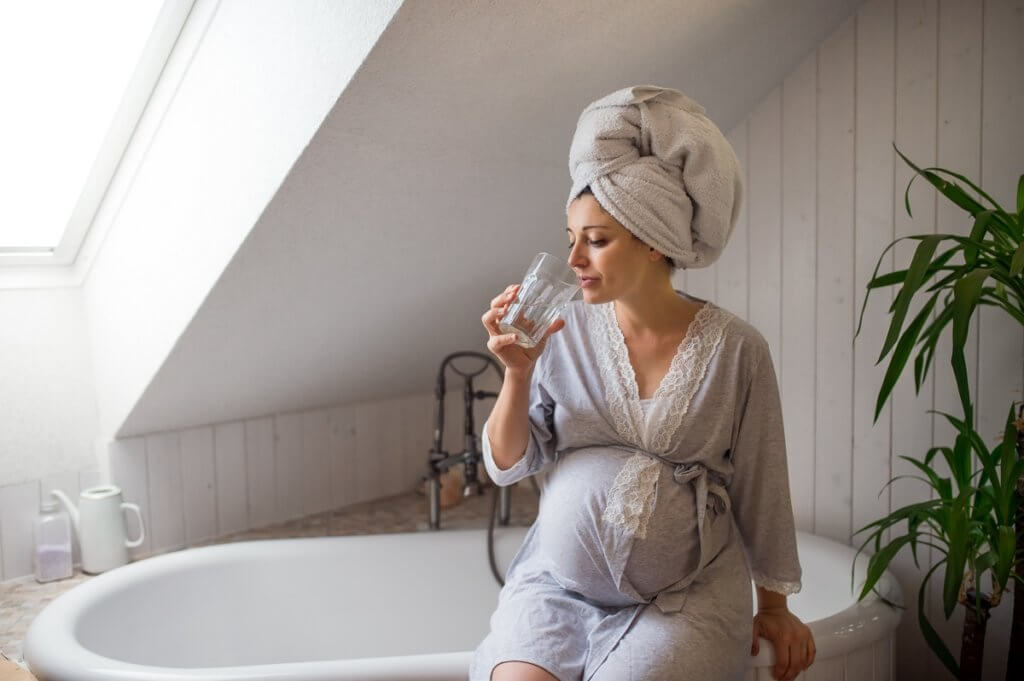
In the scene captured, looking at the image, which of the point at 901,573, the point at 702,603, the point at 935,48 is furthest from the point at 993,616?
the point at 935,48

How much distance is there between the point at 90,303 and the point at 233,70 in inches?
35.1

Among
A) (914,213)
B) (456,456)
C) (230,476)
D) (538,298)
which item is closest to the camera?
(538,298)

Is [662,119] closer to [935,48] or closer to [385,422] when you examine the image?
[935,48]

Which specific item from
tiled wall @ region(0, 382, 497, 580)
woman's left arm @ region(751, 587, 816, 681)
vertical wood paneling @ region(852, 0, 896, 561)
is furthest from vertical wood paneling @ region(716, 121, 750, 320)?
woman's left arm @ region(751, 587, 816, 681)

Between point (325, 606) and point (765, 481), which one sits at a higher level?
point (765, 481)

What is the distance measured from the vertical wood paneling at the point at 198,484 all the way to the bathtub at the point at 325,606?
34cm

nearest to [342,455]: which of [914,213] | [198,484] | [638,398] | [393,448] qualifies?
[393,448]

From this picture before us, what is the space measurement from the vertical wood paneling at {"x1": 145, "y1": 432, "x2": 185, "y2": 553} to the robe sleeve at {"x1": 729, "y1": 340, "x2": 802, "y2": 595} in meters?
1.61

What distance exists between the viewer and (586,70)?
6.39 feet

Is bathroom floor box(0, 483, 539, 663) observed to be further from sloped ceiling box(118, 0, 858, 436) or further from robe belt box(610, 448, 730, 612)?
robe belt box(610, 448, 730, 612)

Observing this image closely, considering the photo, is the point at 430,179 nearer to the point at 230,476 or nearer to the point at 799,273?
the point at 799,273

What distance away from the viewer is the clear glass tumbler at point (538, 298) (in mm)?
1379

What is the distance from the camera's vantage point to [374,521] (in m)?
2.85

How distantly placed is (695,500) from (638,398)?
0.59ft
